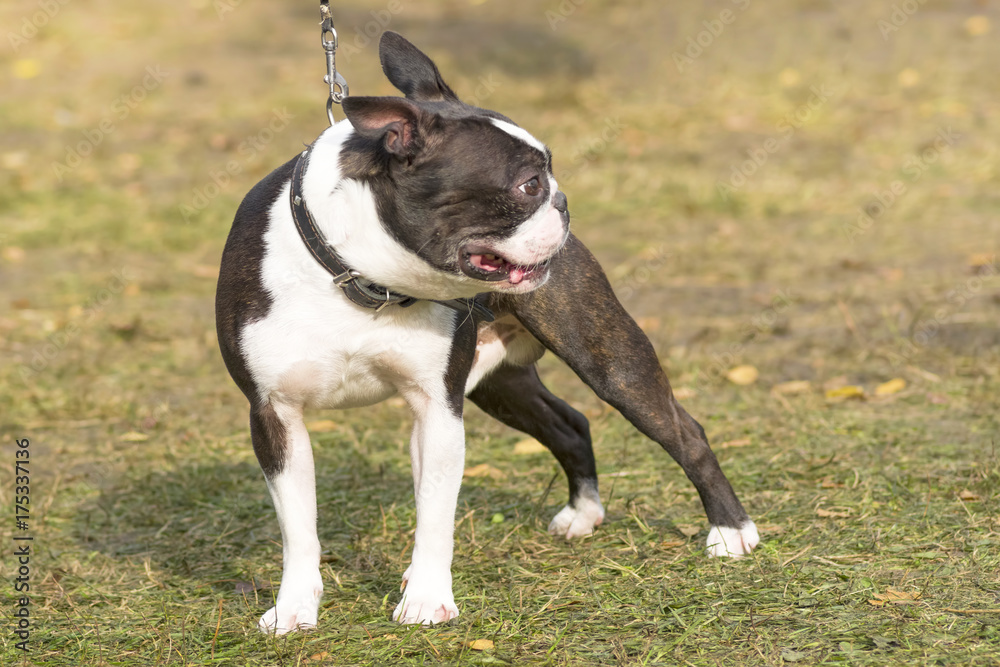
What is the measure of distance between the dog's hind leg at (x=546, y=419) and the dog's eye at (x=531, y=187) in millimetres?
1179

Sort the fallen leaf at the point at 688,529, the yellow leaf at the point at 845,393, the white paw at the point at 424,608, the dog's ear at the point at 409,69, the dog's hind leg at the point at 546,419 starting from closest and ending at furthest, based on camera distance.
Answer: the white paw at the point at 424,608, the dog's ear at the point at 409,69, the fallen leaf at the point at 688,529, the dog's hind leg at the point at 546,419, the yellow leaf at the point at 845,393

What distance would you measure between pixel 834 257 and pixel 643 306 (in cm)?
164

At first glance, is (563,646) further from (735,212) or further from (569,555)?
(735,212)

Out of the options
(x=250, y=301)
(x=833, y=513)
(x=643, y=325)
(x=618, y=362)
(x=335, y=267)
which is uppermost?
(x=335, y=267)

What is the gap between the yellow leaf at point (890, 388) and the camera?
552 centimetres

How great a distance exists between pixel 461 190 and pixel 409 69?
61cm

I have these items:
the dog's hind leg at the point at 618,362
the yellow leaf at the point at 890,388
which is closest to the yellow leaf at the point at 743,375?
the yellow leaf at the point at 890,388

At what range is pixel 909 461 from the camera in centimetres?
458

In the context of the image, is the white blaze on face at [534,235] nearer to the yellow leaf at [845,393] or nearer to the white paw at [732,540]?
the white paw at [732,540]

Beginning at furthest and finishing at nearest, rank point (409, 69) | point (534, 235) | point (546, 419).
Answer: point (546, 419) < point (409, 69) < point (534, 235)

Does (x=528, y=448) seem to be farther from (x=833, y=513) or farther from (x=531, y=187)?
(x=531, y=187)

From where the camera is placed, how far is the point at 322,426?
5.57 metres

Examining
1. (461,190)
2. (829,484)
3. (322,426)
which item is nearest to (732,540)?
(829,484)

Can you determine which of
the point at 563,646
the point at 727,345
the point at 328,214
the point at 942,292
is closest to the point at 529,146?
the point at 328,214
